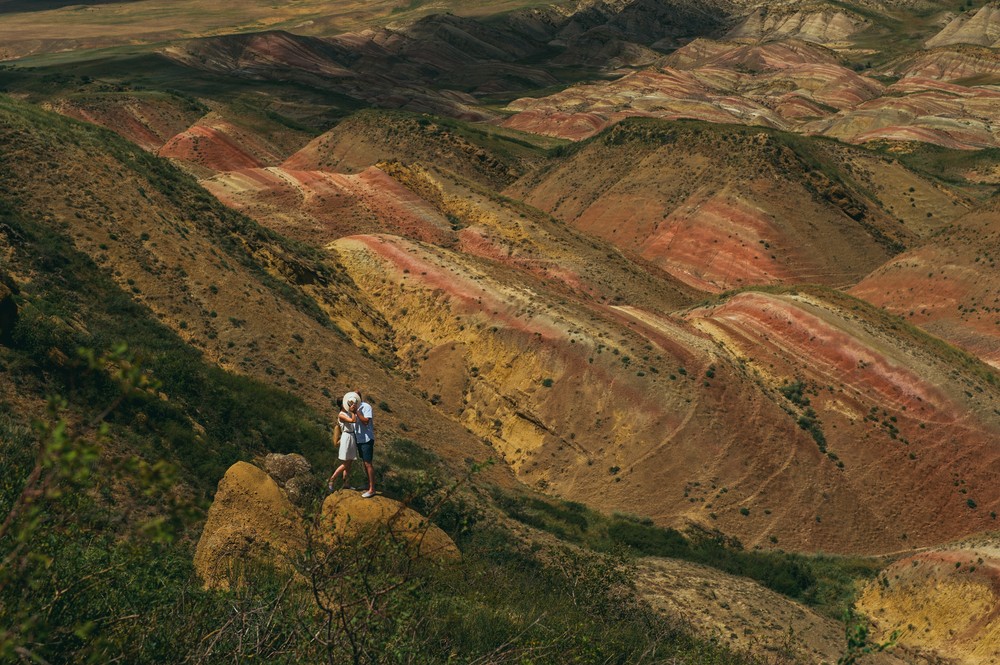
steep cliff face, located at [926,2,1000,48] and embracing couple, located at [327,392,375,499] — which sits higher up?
steep cliff face, located at [926,2,1000,48]

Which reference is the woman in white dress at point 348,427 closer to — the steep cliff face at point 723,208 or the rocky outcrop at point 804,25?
the steep cliff face at point 723,208

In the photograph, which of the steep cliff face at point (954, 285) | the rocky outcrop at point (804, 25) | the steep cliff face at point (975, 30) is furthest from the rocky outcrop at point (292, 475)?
the rocky outcrop at point (804, 25)

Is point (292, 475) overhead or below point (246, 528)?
below

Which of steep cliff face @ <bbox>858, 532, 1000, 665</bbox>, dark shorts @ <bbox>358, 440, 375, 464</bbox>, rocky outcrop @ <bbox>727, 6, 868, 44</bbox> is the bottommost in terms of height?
steep cliff face @ <bbox>858, 532, 1000, 665</bbox>

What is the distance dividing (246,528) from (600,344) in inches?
827

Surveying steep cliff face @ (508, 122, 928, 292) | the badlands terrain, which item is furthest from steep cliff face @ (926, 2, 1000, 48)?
steep cliff face @ (508, 122, 928, 292)

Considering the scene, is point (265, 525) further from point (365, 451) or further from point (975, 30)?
point (975, 30)

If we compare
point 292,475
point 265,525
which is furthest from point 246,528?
point 292,475

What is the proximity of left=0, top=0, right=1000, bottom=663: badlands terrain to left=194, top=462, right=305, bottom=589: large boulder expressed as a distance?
0.51 meters

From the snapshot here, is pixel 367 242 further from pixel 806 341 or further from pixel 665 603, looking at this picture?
pixel 665 603

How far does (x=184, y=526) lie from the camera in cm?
1309

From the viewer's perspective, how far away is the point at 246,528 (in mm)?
11867

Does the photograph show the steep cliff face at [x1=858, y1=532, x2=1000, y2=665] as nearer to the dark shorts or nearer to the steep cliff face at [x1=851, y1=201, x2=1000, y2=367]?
the dark shorts

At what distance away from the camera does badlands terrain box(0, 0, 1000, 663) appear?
792 inches
